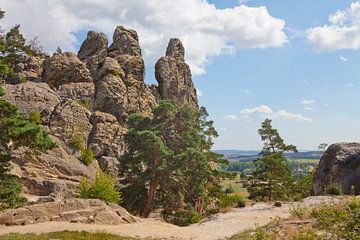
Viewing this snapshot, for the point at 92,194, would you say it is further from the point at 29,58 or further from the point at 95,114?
the point at 29,58

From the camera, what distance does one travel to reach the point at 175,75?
6328 cm

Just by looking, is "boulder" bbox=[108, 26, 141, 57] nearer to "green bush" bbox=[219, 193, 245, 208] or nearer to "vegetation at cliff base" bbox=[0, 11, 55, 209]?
"green bush" bbox=[219, 193, 245, 208]

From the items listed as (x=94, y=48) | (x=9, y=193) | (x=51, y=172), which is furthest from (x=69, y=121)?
(x=9, y=193)

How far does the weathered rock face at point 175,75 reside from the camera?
203 feet

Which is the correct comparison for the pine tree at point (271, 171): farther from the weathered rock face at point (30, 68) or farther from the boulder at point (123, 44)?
the weathered rock face at point (30, 68)

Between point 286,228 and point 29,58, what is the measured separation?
45.7 m

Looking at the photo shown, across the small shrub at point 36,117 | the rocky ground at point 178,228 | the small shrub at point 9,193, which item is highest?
the small shrub at point 36,117

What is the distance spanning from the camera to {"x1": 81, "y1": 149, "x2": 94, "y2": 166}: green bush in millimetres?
37156

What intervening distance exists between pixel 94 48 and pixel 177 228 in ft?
129

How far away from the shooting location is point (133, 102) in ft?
165

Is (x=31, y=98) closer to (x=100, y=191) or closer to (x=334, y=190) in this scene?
(x=100, y=191)

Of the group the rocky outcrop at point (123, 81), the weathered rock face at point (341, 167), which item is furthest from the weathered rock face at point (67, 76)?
the weathered rock face at point (341, 167)

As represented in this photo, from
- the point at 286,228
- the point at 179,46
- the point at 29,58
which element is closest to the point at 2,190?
the point at 286,228

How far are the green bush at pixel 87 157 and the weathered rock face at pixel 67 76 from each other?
35.5 feet
